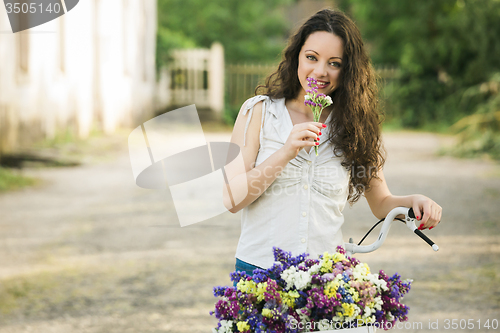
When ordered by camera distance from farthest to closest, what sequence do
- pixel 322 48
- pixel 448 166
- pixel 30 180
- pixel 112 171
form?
pixel 448 166 < pixel 112 171 < pixel 30 180 < pixel 322 48

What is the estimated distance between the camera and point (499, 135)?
10.4 m

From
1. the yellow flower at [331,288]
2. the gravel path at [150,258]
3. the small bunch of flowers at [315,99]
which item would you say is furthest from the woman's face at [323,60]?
the gravel path at [150,258]

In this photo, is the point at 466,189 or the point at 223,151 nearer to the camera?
the point at 223,151

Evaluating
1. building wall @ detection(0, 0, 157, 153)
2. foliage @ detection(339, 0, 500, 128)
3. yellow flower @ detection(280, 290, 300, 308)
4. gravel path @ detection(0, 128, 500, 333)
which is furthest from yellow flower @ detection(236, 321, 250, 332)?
foliage @ detection(339, 0, 500, 128)

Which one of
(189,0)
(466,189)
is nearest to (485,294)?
(466,189)

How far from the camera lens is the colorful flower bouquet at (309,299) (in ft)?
4.56

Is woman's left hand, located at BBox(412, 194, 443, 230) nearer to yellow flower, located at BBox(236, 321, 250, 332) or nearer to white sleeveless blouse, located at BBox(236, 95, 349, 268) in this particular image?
white sleeveless blouse, located at BBox(236, 95, 349, 268)

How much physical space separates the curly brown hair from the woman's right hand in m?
0.28

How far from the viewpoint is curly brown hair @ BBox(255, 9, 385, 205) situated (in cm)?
190

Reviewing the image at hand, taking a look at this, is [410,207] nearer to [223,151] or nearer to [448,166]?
[223,151]

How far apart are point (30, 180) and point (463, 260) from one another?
5.95 metres

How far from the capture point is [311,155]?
1945mm

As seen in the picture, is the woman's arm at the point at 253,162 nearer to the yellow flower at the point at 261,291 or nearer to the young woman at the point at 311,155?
the young woman at the point at 311,155

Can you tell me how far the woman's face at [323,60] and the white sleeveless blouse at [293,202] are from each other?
180 mm
